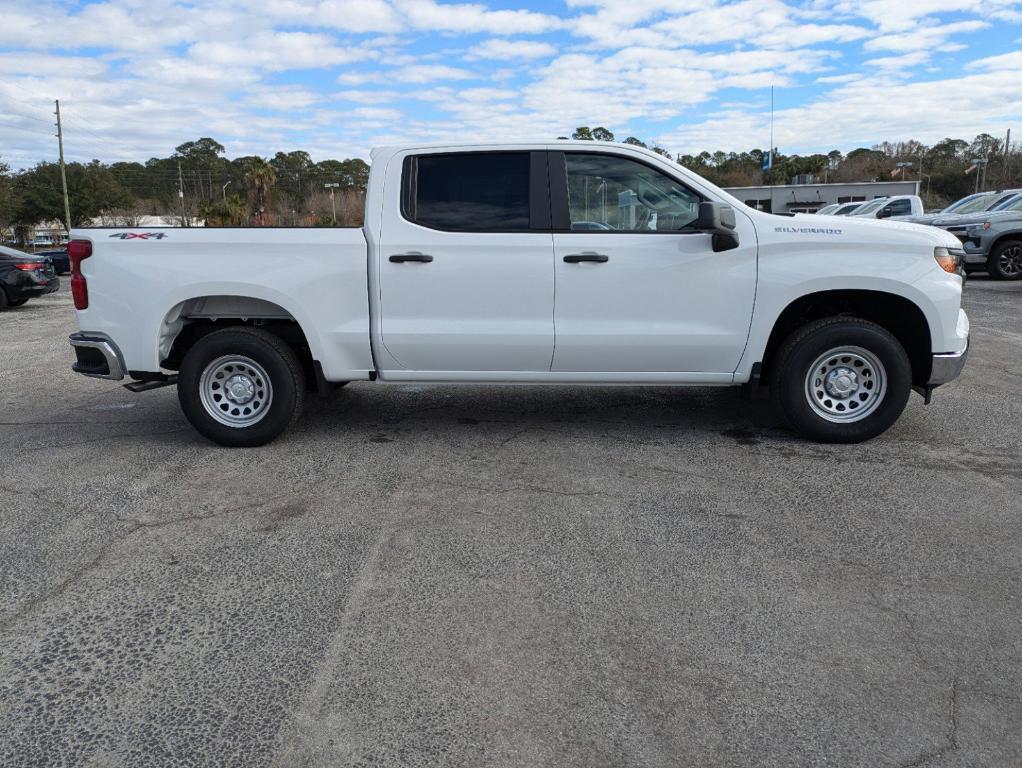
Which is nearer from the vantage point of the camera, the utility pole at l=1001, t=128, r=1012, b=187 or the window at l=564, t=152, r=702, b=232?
the window at l=564, t=152, r=702, b=232

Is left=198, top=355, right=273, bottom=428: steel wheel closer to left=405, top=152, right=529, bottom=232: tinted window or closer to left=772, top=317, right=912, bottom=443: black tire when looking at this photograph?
left=405, top=152, right=529, bottom=232: tinted window

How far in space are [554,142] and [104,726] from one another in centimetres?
440

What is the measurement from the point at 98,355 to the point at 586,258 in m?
3.45

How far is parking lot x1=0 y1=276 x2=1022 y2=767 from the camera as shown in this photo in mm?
2648

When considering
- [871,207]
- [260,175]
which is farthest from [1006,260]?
[260,175]

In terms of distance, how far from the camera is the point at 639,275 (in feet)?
17.9

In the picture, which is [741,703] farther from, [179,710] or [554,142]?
[554,142]

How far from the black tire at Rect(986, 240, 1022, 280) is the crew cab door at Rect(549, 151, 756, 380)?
1413 cm

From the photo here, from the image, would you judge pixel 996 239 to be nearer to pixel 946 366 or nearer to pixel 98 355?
pixel 946 366

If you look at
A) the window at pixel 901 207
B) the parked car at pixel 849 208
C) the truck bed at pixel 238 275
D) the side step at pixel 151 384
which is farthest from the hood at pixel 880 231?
the parked car at pixel 849 208

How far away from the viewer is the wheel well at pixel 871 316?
5.68m

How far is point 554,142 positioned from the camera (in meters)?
5.66

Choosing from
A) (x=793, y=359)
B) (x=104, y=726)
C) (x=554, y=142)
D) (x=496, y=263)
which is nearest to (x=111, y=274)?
(x=496, y=263)

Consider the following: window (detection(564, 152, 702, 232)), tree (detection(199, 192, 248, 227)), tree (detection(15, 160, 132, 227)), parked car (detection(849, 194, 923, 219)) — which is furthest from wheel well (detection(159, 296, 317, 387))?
tree (detection(15, 160, 132, 227))
